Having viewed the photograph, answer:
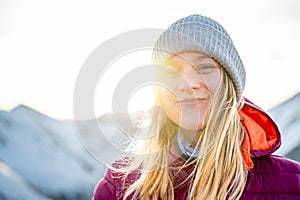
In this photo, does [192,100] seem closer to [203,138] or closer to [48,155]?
[203,138]

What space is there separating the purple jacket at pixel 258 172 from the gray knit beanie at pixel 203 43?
7cm

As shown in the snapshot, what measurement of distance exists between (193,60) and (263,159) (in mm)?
270

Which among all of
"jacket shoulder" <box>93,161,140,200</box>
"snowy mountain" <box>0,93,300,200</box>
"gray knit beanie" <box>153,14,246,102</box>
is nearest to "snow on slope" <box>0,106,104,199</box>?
"snowy mountain" <box>0,93,300,200</box>

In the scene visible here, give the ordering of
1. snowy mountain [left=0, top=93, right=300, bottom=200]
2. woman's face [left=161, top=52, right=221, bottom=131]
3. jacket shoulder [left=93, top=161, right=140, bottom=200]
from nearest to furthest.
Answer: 1. woman's face [left=161, top=52, right=221, bottom=131]
2. jacket shoulder [left=93, top=161, right=140, bottom=200]
3. snowy mountain [left=0, top=93, right=300, bottom=200]

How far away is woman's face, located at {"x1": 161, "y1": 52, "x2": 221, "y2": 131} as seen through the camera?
842mm

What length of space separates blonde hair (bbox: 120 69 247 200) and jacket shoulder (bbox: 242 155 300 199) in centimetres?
2

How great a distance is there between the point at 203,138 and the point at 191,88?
0.39 feet

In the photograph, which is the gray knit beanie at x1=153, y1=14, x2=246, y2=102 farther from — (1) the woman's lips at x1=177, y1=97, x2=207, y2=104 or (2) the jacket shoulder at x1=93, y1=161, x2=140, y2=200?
(2) the jacket shoulder at x1=93, y1=161, x2=140, y2=200

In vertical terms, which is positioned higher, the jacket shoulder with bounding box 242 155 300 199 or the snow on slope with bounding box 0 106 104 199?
the jacket shoulder with bounding box 242 155 300 199

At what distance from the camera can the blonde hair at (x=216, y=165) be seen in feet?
2.87

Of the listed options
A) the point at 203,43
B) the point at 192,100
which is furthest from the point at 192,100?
the point at 203,43

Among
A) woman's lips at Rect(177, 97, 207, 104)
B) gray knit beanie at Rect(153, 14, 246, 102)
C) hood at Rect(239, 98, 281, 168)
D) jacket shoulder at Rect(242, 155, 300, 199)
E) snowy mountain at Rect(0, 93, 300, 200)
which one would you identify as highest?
gray knit beanie at Rect(153, 14, 246, 102)

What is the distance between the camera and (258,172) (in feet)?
2.95

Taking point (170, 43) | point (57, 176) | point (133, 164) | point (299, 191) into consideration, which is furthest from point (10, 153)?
point (299, 191)
